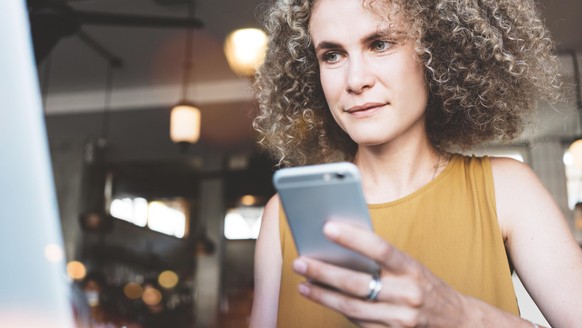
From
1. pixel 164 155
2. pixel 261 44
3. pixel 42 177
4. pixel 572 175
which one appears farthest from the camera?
pixel 164 155

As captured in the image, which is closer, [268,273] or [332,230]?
[332,230]

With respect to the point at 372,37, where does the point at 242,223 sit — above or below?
below

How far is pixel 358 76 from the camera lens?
0.91 meters

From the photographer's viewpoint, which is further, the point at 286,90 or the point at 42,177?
the point at 286,90

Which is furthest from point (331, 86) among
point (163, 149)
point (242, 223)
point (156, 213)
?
point (242, 223)

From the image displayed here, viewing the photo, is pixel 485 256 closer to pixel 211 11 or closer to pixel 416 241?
pixel 416 241

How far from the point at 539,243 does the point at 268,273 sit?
1.59ft

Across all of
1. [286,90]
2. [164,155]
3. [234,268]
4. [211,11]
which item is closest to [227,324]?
[164,155]

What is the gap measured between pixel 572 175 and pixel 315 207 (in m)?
7.45

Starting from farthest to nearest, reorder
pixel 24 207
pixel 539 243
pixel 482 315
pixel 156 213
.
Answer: pixel 156 213
pixel 539 243
pixel 482 315
pixel 24 207

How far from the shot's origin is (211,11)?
399 cm

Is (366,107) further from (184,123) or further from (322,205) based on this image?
(184,123)

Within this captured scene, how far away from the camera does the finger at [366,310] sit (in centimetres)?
58

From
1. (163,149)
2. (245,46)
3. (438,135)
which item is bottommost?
(438,135)
